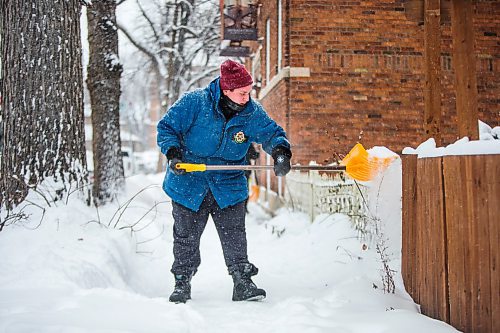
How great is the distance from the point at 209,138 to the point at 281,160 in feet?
1.95

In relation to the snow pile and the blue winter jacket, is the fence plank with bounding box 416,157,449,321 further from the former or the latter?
the blue winter jacket

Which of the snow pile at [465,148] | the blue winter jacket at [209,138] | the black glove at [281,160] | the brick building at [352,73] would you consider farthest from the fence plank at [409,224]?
the brick building at [352,73]

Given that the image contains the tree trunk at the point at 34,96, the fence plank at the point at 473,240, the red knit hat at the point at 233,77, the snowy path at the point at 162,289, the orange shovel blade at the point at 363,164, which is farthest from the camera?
the tree trunk at the point at 34,96

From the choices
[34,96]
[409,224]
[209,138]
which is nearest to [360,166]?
[409,224]

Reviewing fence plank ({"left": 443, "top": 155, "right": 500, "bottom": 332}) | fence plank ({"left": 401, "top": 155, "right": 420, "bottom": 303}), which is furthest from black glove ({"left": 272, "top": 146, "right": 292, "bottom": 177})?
fence plank ({"left": 443, "top": 155, "right": 500, "bottom": 332})

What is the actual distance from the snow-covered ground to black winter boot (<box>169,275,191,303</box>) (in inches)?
6.0

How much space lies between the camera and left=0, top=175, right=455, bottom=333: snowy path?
2.81m

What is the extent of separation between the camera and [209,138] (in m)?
3.96

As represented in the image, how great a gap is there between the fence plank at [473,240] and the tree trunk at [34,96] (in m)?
3.64

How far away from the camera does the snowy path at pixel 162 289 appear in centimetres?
281

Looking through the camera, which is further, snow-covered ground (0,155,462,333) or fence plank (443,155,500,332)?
snow-covered ground (0,155,462,333)

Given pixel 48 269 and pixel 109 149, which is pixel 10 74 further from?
pixel 109 149

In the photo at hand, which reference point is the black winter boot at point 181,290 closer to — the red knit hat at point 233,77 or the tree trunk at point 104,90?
the red knit hat at point 233,77

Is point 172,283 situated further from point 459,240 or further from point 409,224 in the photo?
point 459,240
